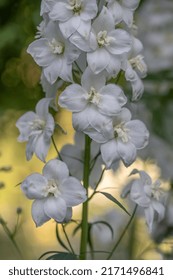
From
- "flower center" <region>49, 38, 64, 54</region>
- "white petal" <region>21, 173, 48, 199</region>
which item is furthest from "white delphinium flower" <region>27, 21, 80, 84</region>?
"white petal" <region>21, 173, 48, 199</region>

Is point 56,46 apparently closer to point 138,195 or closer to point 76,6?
point 76,6

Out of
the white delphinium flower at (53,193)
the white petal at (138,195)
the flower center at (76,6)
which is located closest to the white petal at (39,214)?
the white delphinium flower at (53,193)

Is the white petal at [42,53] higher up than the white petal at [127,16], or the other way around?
the white petal at [127,16]

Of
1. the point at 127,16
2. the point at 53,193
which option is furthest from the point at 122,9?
the point at 53,193

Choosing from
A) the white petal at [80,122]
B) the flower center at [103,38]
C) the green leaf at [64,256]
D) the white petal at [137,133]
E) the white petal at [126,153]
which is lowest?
the green leaf at [64,256]

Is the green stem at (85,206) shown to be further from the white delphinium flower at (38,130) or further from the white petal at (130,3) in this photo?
the white petal at (130,3)
